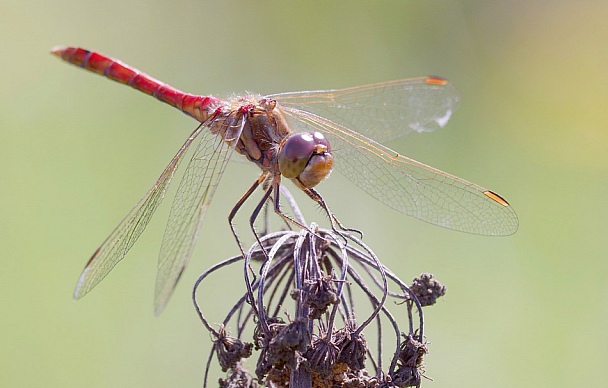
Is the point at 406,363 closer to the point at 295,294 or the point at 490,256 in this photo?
the point at 295,294

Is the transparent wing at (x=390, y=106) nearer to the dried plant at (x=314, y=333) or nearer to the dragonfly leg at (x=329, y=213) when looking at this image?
the dragonfly leg at (x=329, y=213)

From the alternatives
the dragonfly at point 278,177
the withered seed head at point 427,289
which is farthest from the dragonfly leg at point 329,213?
the withered seed head at point 427,289

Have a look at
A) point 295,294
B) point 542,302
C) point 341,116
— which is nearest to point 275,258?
point 295,294

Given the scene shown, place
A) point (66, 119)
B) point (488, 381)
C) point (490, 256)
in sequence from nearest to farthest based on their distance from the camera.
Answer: point (488, 381) → point (490, 256) → point (66, 119)

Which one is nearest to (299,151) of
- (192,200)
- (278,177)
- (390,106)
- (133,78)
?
(278,177)

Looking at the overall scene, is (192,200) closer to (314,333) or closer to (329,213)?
(329,213)
